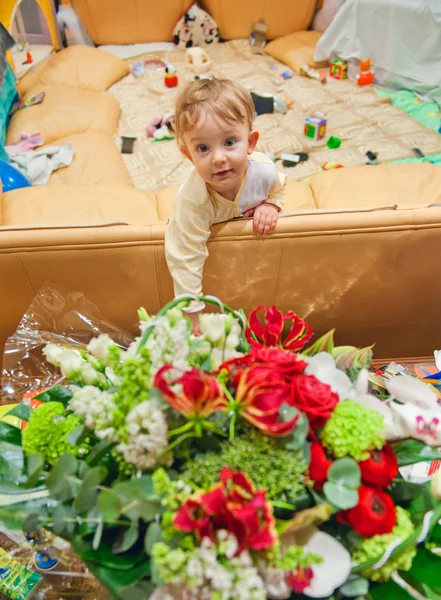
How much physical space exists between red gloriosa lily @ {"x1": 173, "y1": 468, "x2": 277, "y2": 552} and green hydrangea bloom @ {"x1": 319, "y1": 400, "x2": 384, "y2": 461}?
117 millimetres

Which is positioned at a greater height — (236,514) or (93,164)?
(236,514)

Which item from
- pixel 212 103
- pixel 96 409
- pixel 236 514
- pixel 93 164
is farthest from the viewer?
pixel 93 164

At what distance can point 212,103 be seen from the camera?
40.1 inches

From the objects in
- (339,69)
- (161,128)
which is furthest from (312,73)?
(161,128)

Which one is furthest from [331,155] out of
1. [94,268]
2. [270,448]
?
[270,448]

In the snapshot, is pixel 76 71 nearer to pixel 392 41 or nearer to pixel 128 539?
pixel 392 41

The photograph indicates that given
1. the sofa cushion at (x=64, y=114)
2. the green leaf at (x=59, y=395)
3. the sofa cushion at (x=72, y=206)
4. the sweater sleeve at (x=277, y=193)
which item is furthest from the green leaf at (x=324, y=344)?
the sofa cushion at (x=64, y=114)

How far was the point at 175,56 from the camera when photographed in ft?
10.1

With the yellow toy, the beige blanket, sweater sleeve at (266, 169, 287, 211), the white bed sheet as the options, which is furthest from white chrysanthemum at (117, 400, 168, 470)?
the white bed sheet

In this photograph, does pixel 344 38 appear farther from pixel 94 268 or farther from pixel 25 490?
pixel 25 490

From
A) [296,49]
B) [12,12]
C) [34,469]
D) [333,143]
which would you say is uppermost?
[12,12]

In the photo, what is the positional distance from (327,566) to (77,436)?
0.32 meters

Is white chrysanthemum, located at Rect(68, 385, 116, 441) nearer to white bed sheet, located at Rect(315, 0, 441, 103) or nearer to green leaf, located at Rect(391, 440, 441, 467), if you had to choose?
green leaf, located at Rect(391, 440, 441, 467)

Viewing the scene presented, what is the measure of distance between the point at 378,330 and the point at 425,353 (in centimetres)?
22
